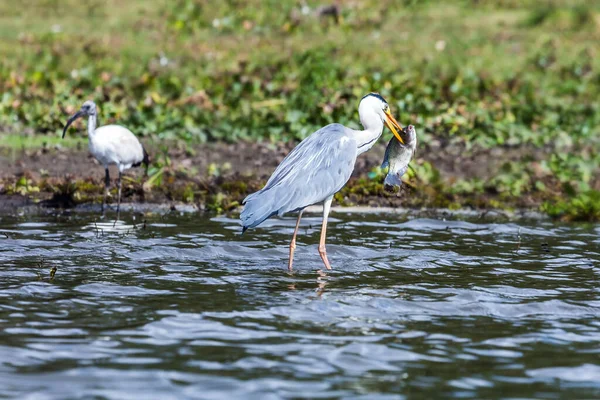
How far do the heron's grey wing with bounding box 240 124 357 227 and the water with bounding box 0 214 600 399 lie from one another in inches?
22.0

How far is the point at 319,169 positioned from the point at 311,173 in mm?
90

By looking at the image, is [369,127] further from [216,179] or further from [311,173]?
[216,179]

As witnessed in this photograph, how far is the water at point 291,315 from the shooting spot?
5.28 m

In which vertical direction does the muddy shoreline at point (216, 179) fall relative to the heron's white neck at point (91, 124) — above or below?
below

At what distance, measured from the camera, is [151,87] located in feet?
55.3

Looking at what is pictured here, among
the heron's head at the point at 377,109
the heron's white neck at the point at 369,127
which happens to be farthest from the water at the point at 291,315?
the heron's head at the point at 377,109

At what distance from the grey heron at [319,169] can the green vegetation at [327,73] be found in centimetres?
356

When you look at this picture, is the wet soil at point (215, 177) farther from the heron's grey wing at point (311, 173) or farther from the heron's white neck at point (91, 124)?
the heron's grey wing at point (311, 173)

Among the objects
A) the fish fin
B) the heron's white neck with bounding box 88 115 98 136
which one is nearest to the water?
the fish fin

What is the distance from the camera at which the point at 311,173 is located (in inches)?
358

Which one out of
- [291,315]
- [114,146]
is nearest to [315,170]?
[291,315]

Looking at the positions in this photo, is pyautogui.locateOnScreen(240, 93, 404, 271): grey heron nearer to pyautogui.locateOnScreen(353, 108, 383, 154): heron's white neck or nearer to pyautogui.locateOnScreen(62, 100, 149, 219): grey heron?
pyautogui.locateOnScreen(353, 108, 383, 154): heron's white neck

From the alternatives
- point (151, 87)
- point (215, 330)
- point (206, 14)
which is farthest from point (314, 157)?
point (206, 14)

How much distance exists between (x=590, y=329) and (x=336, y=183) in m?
3.20
